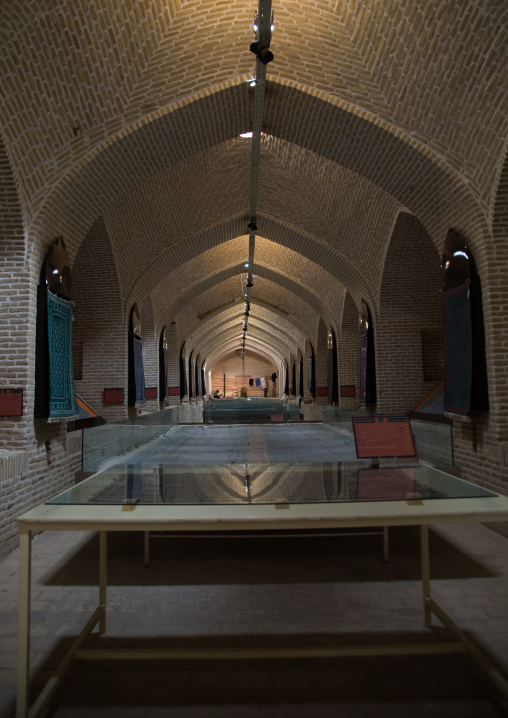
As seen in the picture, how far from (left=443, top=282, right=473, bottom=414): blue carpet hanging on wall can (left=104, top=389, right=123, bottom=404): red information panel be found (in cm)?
535

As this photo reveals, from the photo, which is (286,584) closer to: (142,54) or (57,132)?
(57,132)

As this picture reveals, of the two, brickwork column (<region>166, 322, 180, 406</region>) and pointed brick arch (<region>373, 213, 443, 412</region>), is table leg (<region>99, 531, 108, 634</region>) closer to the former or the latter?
pointed brick arch (<region>373, 213, 443, 412</region>)

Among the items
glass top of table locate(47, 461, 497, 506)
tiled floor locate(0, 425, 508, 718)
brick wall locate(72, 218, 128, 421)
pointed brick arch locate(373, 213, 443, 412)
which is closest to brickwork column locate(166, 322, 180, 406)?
brick wall locate(72, 218, 128, 421)

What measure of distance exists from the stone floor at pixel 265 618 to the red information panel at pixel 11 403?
117 cm

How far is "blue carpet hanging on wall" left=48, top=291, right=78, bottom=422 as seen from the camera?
16.5 feet

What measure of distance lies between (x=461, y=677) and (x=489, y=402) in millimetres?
3059

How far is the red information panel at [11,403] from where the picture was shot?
4574 millimetres

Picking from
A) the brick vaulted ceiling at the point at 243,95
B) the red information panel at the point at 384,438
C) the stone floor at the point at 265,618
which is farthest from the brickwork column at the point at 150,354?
the red information panel at the point at 384,438

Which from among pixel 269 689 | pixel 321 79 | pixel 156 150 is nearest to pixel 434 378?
pixel 321 79

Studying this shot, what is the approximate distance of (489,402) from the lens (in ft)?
15.8

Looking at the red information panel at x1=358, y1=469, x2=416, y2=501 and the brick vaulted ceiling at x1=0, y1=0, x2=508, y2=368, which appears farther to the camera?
the brick vaulted ceiling at x1=0, y1=0, x2=508, y2=368

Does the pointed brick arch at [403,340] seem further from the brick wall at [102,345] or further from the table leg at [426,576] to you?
the table leg at [426,576]

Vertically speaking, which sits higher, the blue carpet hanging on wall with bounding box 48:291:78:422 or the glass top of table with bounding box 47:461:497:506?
the blue carpet hanging on wall with bounding box 48:291:78:422

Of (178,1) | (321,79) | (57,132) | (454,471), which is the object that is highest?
(178,1)
